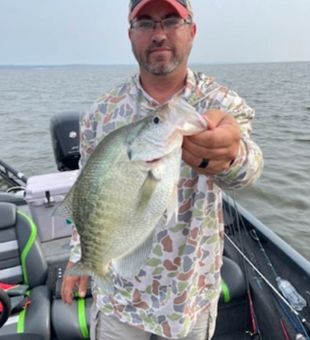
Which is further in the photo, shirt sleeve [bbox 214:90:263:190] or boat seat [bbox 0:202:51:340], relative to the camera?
boat seat [bbox 0:202:51:340]

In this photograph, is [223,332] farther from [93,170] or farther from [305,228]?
[305,228]

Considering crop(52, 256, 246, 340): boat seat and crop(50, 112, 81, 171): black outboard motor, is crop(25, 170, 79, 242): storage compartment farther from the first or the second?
crop(52, 256, 246, 340): boat seat

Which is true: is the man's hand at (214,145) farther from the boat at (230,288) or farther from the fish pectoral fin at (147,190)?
the boat at (230,288)

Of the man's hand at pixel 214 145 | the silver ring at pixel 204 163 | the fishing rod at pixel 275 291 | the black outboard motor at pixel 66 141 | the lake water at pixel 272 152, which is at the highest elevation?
the man's hand at pixel 214 145

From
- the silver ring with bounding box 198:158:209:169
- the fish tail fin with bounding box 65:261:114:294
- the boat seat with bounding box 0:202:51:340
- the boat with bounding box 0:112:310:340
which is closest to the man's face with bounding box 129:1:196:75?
the silver ring with bounding box 198:158:209:169

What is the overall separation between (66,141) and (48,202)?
91 centimetres

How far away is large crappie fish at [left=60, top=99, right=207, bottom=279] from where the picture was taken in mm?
1211

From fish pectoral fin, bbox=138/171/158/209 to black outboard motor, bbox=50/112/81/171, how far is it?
149 inches

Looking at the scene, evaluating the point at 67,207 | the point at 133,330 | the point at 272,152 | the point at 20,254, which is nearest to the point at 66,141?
the point at 20,254

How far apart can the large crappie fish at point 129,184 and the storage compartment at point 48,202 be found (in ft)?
9.50

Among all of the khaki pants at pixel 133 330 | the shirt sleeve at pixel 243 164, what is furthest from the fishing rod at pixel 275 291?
the shirt sleeve at pixel 243 164

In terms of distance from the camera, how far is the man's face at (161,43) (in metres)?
1.71

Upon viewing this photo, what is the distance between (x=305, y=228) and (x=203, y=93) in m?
5.39

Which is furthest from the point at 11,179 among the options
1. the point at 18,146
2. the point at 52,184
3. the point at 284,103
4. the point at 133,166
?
the point at 284,103
